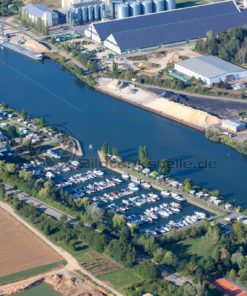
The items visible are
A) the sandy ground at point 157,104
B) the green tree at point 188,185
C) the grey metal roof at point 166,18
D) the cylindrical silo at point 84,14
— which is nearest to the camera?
the green tree at point 188,185

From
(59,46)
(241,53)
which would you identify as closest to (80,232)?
(241,53)

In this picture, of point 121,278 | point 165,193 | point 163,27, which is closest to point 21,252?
point 121,278

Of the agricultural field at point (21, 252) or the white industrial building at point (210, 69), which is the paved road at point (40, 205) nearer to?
the agricultural field at point (21, 252)

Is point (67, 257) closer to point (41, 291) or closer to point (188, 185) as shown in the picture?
point (41, 291)

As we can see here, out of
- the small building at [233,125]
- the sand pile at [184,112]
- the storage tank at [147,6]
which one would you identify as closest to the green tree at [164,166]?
the small building at [233,125]

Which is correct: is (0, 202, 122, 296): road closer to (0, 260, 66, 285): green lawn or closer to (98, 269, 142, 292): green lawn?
(98, 269, 142, 292): green lawn
